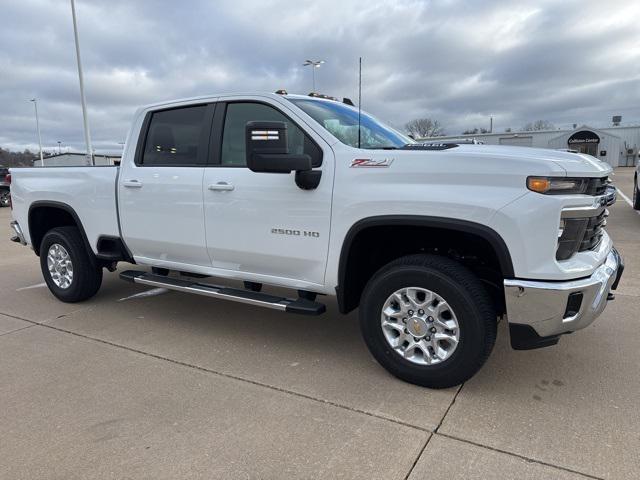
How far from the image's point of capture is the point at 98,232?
5.02 metres

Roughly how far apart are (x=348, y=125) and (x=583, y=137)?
54.8 metres

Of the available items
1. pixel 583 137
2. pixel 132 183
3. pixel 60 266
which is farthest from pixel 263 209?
pixel 583 137

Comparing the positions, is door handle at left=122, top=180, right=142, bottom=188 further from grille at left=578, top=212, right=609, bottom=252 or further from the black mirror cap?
grille at left=578, top=212, right=609, bottom=252

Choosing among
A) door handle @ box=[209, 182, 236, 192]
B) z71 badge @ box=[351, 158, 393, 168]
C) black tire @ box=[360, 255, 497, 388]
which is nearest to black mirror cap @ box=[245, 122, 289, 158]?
z71 badge @ box=[351, 158, 393, 168]

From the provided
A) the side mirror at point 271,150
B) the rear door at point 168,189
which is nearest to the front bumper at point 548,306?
the side mirror at point 271,150

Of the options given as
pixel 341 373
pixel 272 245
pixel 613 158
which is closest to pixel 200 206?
pixel 272 245

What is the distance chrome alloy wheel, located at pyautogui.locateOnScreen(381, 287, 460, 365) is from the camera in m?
3.19

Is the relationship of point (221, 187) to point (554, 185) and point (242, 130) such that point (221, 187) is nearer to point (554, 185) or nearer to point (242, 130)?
point (242, 130)

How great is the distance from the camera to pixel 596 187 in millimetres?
3064

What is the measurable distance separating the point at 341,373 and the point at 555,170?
1.98m

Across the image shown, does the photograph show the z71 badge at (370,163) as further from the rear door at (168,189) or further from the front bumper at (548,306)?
the rear door at (168,189)

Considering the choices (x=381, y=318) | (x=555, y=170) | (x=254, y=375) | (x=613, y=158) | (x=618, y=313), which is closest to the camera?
(x=555, y=170)

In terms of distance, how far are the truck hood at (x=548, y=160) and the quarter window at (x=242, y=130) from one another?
1167 mm

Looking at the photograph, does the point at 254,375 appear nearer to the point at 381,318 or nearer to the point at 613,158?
the point at 381,318
